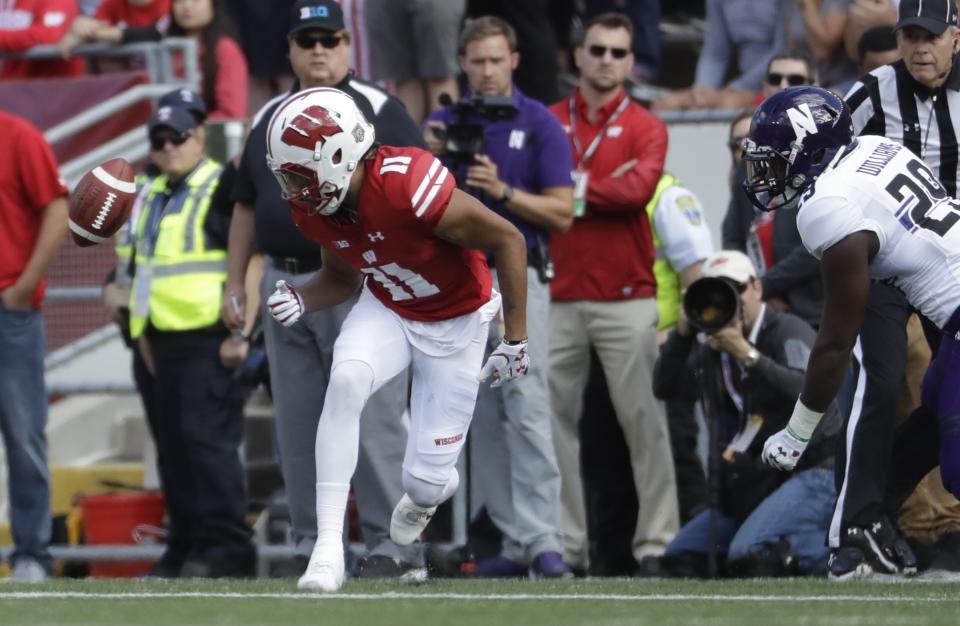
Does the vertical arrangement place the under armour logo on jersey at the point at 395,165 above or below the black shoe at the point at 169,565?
above

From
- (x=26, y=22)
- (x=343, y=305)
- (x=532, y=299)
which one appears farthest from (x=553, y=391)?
(x=26, y=22)

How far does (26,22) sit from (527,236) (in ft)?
12.7

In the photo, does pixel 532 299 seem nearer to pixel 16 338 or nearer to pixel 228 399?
pixel 228 399

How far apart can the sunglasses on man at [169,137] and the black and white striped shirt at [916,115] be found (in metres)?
3.07

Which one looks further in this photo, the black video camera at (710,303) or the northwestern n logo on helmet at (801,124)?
the black video camera at (710,303)

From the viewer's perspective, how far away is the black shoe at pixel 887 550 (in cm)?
642

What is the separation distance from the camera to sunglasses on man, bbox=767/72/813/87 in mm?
8141

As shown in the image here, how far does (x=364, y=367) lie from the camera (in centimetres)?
596

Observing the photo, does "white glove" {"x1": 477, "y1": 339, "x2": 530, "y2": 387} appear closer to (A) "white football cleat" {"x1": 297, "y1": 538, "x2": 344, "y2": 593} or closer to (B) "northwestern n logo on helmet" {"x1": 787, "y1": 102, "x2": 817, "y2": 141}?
(A) "white football cleat" {"x1": 297, "y1": 538, "x2": 344, "y2": 593}

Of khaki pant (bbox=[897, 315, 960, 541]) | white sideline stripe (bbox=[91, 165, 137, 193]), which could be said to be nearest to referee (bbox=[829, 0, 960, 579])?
khaki pant (bbox=[897, 315, 960, 541])

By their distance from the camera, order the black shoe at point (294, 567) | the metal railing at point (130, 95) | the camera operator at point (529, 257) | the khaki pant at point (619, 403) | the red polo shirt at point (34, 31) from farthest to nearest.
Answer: the red polo shirt at point (34, 31) → the metal railing at point (130, 95) → the khaki pant at point (619, 403) → the camera operator at point (529, 257) → the black shoe at point (294, 567)

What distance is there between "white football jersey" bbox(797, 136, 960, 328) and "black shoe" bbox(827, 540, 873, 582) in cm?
106

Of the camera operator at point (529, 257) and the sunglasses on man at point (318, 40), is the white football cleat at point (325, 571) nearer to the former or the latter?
the camera operator at point (529, 257)

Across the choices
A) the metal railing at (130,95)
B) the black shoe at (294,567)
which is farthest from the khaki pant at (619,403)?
the metal railing at (130,95)
